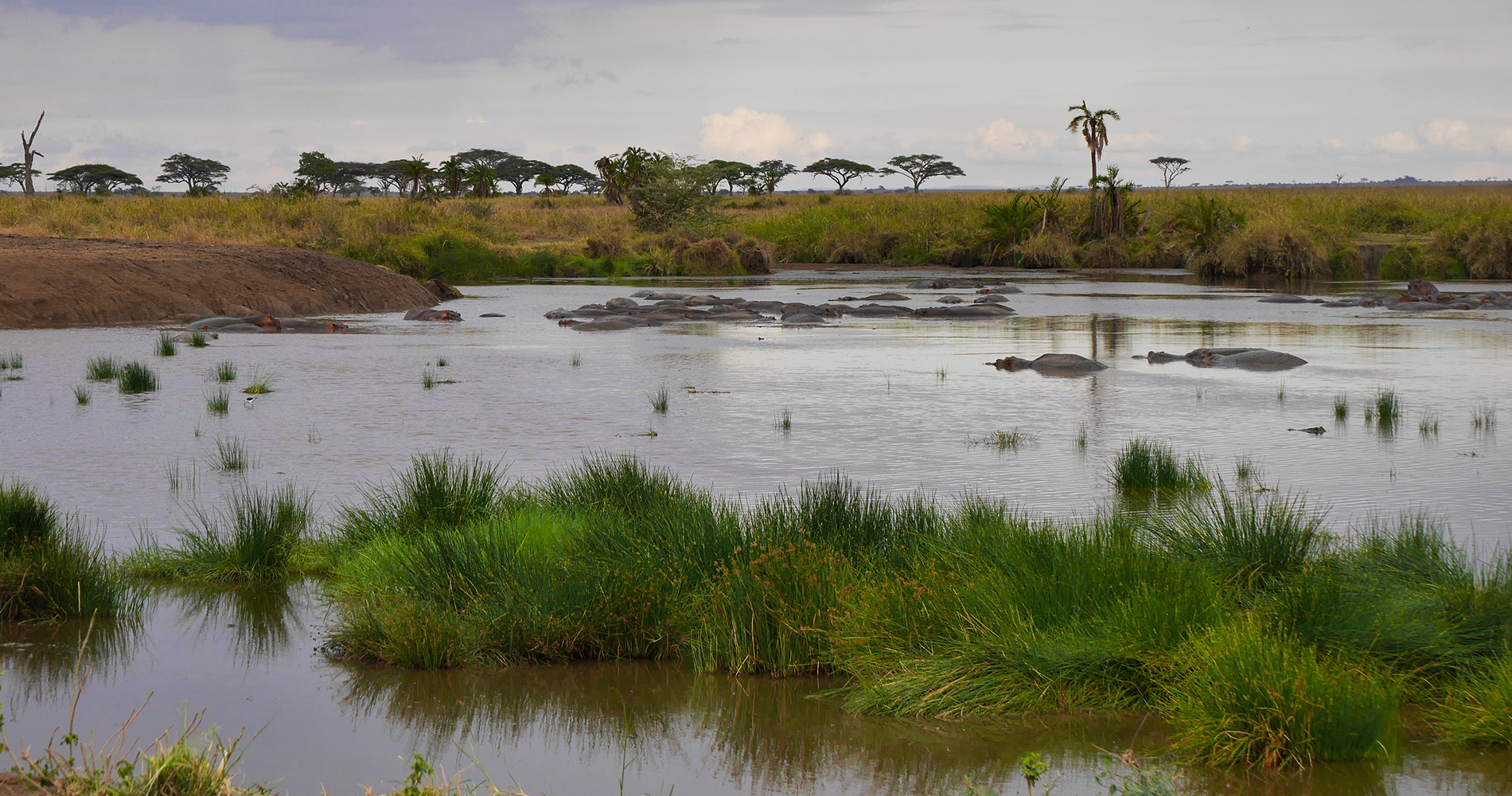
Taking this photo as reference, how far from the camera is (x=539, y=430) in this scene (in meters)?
11.5

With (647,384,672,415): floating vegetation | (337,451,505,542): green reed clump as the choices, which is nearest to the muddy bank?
(647,384,672,415): floating vegetation

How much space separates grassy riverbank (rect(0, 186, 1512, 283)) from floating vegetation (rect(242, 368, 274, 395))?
64.7 feet

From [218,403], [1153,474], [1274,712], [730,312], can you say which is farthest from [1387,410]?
[730,312]

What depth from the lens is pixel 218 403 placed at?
1247cm

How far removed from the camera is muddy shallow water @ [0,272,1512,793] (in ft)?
14.0

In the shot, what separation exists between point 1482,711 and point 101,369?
15172mm

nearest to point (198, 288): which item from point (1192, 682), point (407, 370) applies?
point (407, 370)

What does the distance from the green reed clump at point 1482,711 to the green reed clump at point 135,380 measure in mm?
13386

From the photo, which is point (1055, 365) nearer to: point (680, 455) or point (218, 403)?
point (680, 455)

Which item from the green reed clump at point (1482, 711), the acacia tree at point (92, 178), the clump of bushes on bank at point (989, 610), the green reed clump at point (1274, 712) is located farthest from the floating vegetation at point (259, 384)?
the acacia tree at point (92, 178)

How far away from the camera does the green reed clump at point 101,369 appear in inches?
586

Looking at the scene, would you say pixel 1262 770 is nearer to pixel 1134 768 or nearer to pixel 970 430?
pixel 1134 768

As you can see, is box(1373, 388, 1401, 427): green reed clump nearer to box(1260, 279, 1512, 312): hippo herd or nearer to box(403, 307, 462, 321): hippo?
box(1260, 279, 1512, 312): hippo herd

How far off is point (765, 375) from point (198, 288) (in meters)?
15.6
